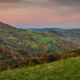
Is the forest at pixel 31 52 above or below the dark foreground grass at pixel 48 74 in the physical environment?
below

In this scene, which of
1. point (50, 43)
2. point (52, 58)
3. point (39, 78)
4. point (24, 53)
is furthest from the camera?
point (50, 43)

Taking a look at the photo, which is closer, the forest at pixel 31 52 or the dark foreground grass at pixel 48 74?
the dark foreground grass at pixel 48 74

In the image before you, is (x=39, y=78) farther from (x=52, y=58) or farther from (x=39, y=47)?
(x=39, y=47)

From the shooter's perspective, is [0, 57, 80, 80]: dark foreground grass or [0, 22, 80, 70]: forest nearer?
[0, 57, 80, 80]: dark foreground grass

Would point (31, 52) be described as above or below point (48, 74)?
below

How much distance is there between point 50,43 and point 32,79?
443 ft

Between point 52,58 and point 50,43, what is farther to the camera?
point 50,43

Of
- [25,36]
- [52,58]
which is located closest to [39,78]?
[52,58]

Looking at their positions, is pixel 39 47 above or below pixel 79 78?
below

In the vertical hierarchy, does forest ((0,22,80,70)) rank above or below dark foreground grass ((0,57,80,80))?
below

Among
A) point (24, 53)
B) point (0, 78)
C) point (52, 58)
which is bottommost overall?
point (24, 53)

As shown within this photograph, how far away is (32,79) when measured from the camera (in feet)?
22.7

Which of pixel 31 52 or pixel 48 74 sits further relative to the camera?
pixel 31 52

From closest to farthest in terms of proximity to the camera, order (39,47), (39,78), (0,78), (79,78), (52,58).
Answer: (79,78) → (39,78) → (0,78) → (52,58) → (39,47)
